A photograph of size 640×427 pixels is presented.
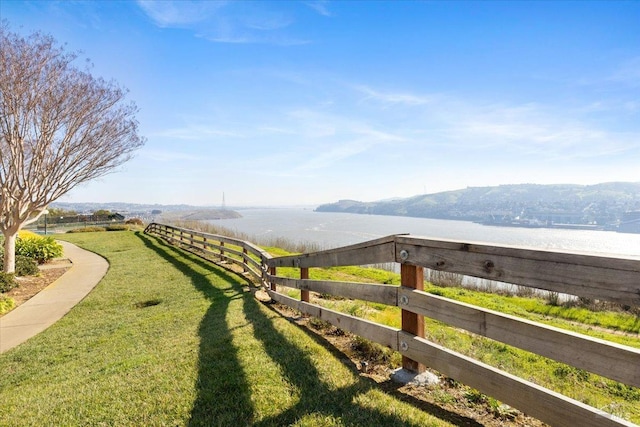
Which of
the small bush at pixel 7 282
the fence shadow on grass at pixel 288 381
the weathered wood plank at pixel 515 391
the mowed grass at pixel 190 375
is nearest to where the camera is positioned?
the weathered wood plank at pixel 515 391

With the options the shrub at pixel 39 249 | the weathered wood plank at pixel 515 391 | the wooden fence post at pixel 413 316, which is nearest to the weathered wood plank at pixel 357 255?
the wooden fence post at pixel 413 316

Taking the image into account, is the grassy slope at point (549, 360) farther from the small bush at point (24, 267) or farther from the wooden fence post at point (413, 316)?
the small bush at point (24, 267)

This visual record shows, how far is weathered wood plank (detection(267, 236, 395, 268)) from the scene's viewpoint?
3.33m

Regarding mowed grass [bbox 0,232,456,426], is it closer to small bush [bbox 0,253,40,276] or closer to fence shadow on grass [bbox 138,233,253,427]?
fence shadow on grass [bbox 138,233,253,427]

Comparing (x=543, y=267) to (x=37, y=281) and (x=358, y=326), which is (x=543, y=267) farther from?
(x=37, y=281)

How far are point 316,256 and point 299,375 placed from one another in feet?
6.28

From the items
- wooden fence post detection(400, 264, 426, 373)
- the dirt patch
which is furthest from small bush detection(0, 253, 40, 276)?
wooden fence post detection(400, 264, 426, 373)

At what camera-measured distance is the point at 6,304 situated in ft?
31.0

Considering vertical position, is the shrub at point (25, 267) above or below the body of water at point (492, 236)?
above

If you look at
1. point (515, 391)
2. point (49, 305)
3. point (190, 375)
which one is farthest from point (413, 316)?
point (49, 305)

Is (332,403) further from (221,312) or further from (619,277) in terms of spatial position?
(221,312)

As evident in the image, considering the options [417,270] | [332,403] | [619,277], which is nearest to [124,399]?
[332,403]

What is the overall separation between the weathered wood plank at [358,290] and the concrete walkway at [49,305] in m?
5.91

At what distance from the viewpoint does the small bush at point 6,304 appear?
9174mm
